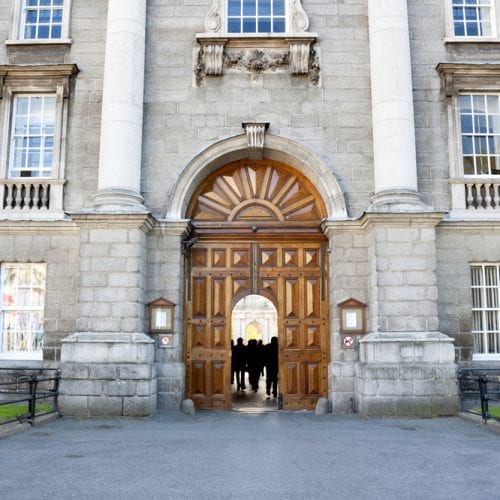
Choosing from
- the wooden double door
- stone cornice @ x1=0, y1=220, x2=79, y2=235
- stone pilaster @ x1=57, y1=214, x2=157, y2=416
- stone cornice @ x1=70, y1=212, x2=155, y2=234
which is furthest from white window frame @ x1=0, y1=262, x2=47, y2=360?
the wooden double door

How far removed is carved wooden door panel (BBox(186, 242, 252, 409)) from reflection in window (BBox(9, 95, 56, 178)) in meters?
3.94

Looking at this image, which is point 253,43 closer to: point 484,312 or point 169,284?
point 169,284

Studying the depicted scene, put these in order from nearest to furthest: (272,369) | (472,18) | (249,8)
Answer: (249,8) < (472,18) < (272,369)

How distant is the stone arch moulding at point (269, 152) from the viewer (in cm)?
1318

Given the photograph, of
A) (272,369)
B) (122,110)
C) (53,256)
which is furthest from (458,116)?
(53,256)

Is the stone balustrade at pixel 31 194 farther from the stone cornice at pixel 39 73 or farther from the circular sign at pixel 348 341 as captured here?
the circular sign at pixel 348 341

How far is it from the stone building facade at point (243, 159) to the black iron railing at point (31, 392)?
1.10 ft

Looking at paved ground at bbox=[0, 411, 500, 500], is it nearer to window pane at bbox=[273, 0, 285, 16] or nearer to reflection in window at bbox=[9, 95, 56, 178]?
reflection in window at bbox=[9, 95, 56, 178]

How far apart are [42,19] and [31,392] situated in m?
8.92

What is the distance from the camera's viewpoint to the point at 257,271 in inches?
540

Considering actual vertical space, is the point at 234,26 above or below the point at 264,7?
below

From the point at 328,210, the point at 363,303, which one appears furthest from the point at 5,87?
the point at 363,303

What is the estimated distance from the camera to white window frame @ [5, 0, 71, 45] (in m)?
14.1

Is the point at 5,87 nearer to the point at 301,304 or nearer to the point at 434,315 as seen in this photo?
the point at 301,304
